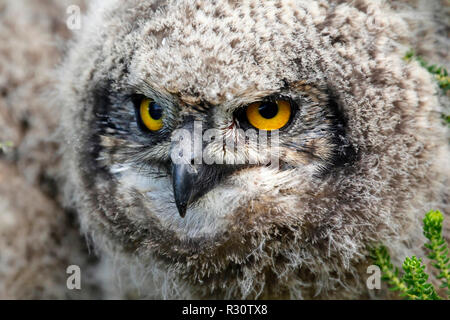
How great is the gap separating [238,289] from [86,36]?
1.60 metres

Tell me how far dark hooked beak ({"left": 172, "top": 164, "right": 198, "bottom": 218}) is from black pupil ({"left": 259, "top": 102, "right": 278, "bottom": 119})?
1.25ft

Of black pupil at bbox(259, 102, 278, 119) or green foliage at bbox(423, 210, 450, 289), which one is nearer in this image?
green foliage at bbox(423, 210, 450, 289)

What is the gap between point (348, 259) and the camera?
2.59m

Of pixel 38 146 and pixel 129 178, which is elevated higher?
pixel 38 146

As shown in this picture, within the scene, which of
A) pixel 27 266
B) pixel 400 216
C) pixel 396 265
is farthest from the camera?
pixel 27 266

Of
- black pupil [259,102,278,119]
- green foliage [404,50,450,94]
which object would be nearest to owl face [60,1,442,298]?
black pupil [259,102,278,119]

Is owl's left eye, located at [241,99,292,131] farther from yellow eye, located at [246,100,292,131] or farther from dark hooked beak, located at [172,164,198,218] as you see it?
dark hooked beak, located at [172,164,198,218]

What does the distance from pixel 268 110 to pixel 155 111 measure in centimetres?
55

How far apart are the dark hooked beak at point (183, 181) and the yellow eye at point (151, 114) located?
12.7 inches

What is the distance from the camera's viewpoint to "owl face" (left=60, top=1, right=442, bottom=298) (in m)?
2.30

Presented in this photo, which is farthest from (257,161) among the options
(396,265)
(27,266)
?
(27,266)
